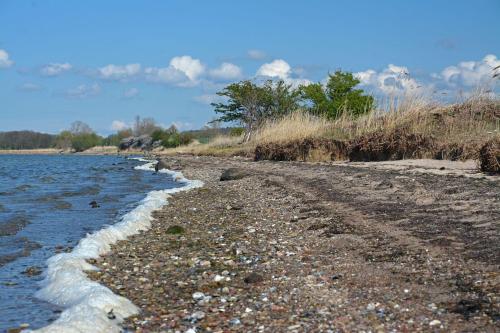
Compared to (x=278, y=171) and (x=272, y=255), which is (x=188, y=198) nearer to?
(x=278, y=171)

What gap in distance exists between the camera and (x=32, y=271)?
7316 millimetres

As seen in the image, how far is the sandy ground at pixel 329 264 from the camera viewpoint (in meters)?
4.62

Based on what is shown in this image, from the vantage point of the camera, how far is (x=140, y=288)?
19.8 feet

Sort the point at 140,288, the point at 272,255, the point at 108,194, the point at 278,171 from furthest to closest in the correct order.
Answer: the point at 278,171, the point at 108,194, the point at 272,255, the point at 140,288

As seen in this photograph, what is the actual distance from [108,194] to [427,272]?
15252 millimetres

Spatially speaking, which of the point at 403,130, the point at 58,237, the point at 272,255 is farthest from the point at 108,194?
the point at 272,255

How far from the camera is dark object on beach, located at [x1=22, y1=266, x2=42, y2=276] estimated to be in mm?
7225

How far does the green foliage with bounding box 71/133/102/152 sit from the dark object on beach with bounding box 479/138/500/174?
5354 inches

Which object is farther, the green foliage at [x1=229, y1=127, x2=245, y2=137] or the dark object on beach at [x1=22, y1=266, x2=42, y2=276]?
the green foliage at [x1=229, y1=127, x2=245, y2=137]

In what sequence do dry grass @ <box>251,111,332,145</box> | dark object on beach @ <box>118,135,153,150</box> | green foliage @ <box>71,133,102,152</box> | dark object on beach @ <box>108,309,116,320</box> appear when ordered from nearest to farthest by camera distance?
dark object on beach @ <box>108,309,116,320</box> → dry grass @ <box>251,111,332,145</box> → dark object on beach @ <box>118,135,153,150</box> → green foliage @ <box>71,133,102,152</box>

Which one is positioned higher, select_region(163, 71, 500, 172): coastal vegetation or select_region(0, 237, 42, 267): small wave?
select_region(163, 71, 500, 172): coastal vegetation

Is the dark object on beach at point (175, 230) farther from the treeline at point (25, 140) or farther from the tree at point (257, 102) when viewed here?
the treeline at point (25, 140)

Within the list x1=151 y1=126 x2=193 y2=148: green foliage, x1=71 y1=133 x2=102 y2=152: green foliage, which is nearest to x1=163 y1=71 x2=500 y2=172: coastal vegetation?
x1=151 y1=126 x2=193 y2=148: green foliage

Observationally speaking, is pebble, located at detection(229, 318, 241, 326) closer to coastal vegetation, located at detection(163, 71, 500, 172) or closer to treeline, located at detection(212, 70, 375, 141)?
coastal vegetation, located at detection(163, 71, 500, 172)
